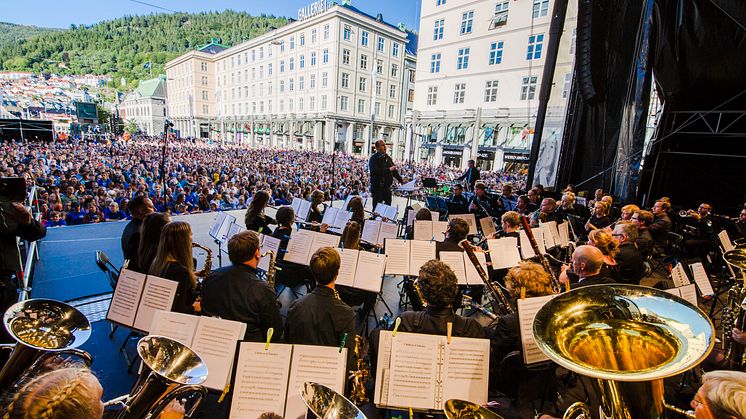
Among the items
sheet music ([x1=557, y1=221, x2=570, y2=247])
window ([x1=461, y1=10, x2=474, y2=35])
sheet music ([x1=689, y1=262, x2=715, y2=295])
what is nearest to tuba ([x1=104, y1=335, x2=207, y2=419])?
sheet music ([x1=689, y1=262, x2=715, y2=295])

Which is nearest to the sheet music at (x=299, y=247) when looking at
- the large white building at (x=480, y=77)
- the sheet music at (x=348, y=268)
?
the sheet music at (x=348, y=268)

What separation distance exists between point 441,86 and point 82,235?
2816 centimetres

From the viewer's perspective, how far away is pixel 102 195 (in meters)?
9.52

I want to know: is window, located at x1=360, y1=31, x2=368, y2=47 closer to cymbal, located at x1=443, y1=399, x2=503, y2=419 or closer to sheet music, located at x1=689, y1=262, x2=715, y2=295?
sheet music, located at x1=689, y1=262, x2=715, y2=295

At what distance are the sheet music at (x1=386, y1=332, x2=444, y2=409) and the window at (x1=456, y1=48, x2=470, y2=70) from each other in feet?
96.7

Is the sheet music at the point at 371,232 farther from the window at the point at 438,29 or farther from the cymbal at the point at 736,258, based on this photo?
the window at the point at 438,29

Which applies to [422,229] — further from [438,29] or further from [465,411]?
[438,29]

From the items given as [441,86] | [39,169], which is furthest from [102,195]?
[441,86]

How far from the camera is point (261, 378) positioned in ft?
6.05

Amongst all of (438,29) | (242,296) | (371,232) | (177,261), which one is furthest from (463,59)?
(242,296)

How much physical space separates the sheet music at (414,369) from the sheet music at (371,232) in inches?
120

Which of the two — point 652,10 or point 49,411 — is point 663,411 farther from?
point 652,10

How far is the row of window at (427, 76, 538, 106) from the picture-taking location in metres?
24.2

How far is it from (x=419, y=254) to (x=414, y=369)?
2.13 meters
